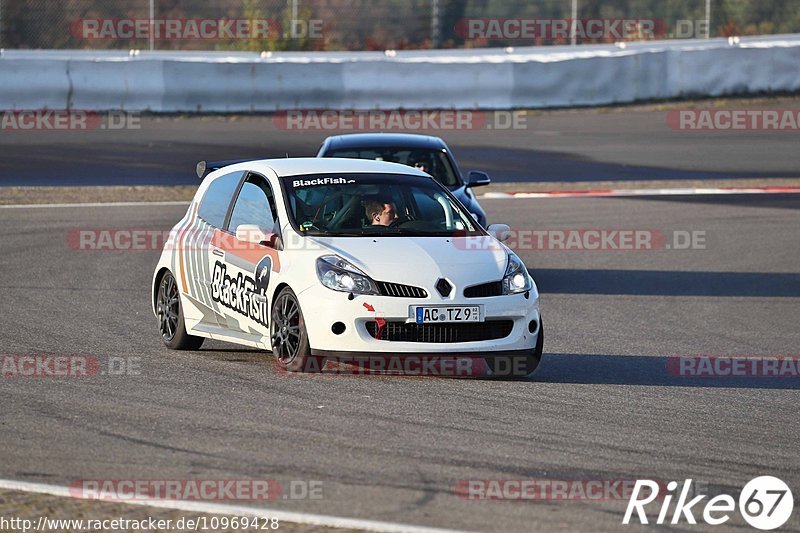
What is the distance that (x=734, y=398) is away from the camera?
9602 millimetres

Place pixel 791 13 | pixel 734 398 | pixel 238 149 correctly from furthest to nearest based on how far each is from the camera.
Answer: pixel 791 13 → pixel 238 149 → pixel 734 398

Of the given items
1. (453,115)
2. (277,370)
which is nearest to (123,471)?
(277,370)

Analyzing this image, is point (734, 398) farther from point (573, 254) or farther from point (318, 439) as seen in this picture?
point (573, 254)

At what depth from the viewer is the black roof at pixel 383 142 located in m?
15.3

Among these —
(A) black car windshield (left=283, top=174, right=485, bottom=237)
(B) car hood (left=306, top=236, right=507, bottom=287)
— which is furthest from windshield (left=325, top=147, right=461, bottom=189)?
(B) car hood (left=306, top=236, right=507, bottom=287)

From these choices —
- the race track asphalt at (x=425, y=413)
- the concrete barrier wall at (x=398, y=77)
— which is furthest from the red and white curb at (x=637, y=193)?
the race track asphalt at (x=425, y=413)

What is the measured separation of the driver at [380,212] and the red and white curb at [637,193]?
12498 mm

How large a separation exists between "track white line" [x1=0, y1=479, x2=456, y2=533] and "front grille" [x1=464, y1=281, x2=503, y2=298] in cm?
355

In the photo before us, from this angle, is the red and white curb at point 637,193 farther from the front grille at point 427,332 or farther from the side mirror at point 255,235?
the front grille at point 427,332

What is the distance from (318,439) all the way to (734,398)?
3.19m

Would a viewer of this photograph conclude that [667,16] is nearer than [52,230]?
No

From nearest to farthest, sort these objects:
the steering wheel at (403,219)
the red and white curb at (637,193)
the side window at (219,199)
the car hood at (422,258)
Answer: the car hood at (422,258), the steering wheel at (403,219), the side window at (219,199), the red and white curb at (637,193)

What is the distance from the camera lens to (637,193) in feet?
76.9

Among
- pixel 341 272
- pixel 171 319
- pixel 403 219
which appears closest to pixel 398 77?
pixel 171 319
